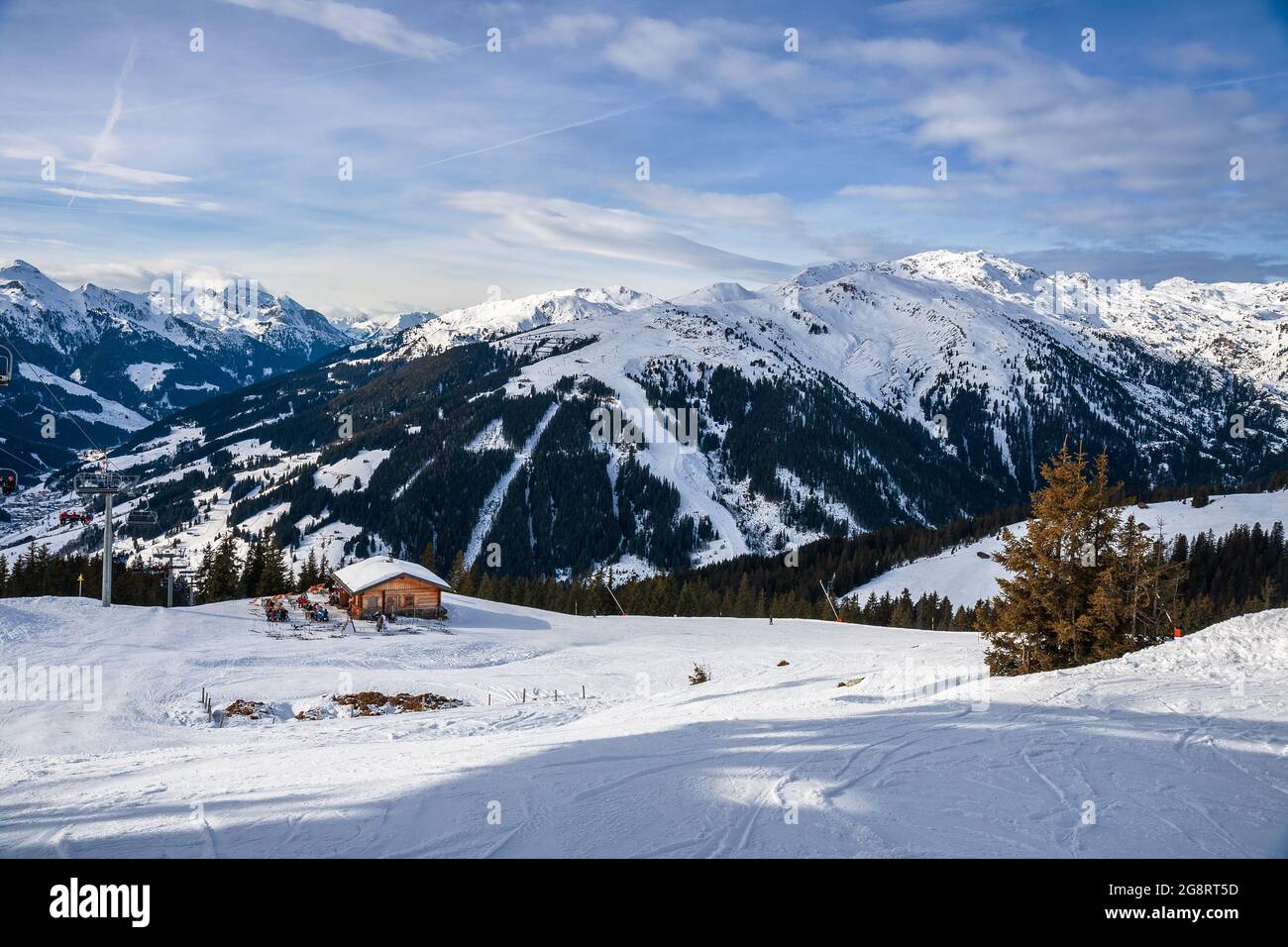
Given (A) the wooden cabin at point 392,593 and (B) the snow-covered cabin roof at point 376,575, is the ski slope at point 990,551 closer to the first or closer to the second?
(B) the snow-covered cabin roof at point 376,575

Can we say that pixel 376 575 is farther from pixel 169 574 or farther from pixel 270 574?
pixel 270 574

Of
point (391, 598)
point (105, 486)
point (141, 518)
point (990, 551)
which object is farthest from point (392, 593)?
point (990, 551)

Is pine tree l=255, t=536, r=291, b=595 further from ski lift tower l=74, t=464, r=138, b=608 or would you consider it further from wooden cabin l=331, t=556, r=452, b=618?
ski lift tower l=74, t=464, r=138, b=608

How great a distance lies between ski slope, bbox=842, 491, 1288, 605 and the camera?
10819 centimetres

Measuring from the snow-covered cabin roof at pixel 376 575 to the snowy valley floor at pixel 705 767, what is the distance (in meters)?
17.7

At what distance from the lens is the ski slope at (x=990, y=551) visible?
108 meters

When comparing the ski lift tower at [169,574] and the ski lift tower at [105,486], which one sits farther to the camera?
the ski lift tower at [169,574]

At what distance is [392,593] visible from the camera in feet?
150

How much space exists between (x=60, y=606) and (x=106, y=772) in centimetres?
2739

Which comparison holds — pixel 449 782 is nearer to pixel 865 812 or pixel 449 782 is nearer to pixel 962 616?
pixel 865 812

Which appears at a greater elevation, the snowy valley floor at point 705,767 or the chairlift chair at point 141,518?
the chairlift chair at point 141,518

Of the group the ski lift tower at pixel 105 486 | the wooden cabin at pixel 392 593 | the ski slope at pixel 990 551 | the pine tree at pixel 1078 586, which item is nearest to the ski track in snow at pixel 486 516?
the ski slope at pixel 990 551
